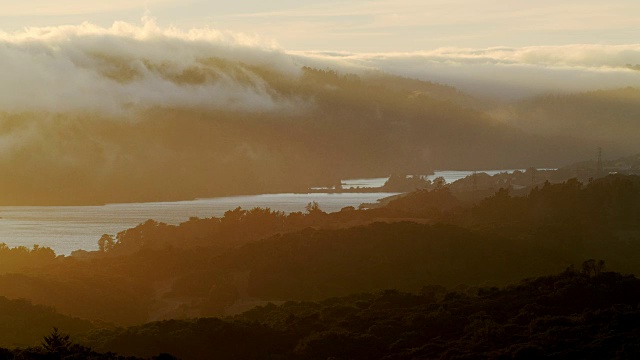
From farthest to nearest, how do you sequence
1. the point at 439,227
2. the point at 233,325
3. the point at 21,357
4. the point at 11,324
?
1. the point at 439,227
2. the point at 11,324
3. the point at 233,325
4. the point at 21,357

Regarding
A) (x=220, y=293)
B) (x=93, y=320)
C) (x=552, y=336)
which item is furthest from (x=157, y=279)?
(x=552, y=336)

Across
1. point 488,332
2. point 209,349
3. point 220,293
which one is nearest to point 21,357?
point 209,349

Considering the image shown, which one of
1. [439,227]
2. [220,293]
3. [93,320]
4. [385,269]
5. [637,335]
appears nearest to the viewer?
[637,335]

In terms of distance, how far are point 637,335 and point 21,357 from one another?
3294cm

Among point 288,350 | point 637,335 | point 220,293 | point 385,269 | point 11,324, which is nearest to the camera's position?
point 637,335

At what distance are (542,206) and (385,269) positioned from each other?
47670 millimetres

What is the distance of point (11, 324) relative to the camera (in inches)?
3693

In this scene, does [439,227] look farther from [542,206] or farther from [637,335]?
[637,335]

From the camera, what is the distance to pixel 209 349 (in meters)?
77.1

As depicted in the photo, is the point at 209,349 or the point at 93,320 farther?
the point at 93,320

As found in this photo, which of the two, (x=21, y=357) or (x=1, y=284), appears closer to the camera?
(x=21, y=357)

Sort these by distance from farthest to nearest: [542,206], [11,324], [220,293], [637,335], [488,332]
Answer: [542,206], [220,293], [11,324], [488,332], [637,335]

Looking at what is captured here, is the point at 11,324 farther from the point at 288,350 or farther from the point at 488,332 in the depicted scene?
the point at 488,332

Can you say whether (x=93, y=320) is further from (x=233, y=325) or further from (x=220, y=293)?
→ (x=233, y=325)
